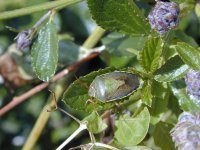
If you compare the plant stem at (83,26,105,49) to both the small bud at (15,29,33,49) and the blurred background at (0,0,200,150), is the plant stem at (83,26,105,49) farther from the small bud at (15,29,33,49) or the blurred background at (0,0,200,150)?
the small bud at (15,29,33,49)

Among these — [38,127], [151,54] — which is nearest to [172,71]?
[151,54]

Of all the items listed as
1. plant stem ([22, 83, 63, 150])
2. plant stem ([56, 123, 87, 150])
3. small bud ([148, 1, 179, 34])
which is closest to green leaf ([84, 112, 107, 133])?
plant stem ([56, 123, 87, 150])

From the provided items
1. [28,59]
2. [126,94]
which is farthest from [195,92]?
[28,59]

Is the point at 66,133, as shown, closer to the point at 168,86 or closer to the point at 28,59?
the point at 28,59

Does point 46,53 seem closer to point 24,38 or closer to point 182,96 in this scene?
point 24,38

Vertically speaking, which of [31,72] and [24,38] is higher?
[24,38]
